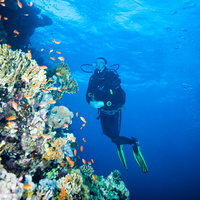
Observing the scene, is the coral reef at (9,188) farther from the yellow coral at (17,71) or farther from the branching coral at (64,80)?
the branching coral at (64,80)

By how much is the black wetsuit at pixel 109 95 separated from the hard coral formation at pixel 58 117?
8.24 ft

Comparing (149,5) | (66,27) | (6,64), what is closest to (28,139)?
(6,64)

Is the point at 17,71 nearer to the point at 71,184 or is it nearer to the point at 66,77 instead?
the point at 66,77

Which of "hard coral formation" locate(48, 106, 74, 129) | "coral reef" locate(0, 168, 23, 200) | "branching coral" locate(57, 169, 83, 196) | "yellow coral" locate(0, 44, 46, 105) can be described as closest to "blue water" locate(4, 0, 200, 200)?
"hard coral formation" locate(48, 106, 74, 129)

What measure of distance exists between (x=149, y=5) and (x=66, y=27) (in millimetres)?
10384

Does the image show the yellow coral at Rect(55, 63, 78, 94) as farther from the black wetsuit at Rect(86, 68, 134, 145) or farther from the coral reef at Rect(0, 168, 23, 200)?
the coral reef at Rect(0, 168, 23, 200)

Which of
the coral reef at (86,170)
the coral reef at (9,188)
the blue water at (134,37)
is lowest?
the coral reef at (9,188)

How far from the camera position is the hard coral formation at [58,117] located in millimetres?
4832

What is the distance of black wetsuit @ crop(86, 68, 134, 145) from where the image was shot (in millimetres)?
A: 7855

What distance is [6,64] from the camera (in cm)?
379

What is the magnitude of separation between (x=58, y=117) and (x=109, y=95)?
375cm

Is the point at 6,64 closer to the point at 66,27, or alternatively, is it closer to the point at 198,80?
the point at 66,27

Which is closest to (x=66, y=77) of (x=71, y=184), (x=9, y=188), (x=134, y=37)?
(x=71, y=184)

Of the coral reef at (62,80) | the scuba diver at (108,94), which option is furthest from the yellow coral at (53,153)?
the scuba diver at (108,94)
